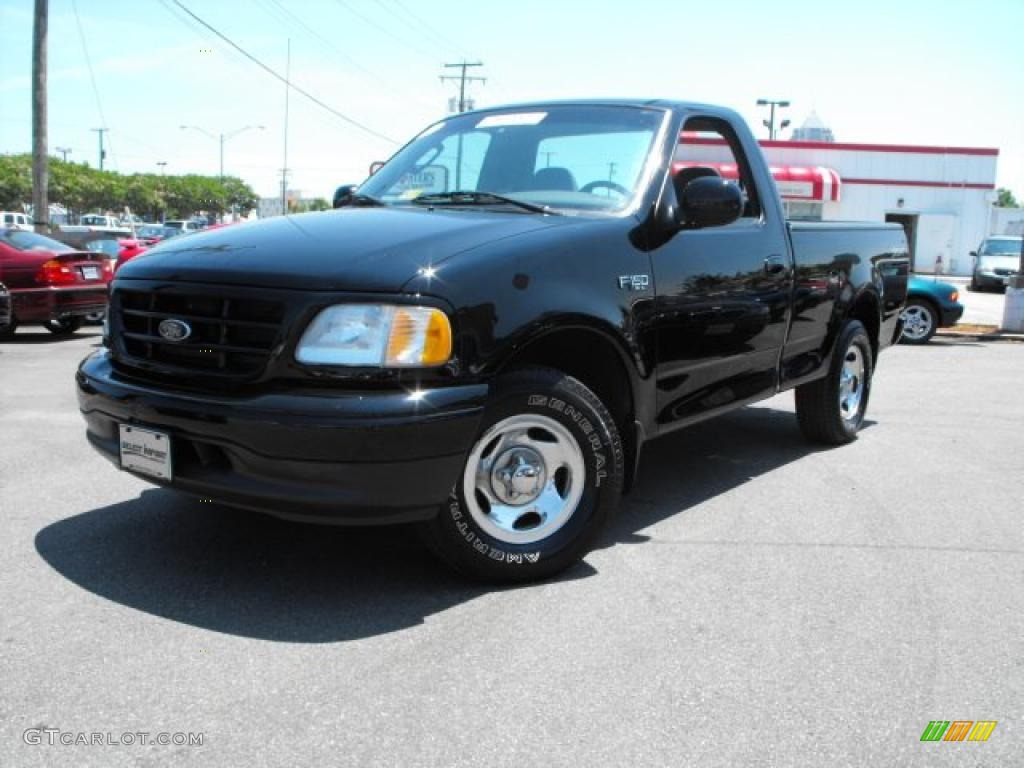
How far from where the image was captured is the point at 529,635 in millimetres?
3227

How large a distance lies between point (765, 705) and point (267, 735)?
1394mm

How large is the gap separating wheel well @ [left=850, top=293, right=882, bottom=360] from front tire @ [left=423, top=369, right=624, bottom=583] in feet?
10.7

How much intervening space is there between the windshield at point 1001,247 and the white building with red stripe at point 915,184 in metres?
10.6

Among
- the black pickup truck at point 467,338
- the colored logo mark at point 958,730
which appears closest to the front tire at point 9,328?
the black pickup truck at point 467,338

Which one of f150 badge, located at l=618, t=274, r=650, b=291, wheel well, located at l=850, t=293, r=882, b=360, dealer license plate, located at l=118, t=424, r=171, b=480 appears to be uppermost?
f150 badge, located at l=618, t=274, r=650, b=291

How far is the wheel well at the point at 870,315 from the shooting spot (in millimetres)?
6465

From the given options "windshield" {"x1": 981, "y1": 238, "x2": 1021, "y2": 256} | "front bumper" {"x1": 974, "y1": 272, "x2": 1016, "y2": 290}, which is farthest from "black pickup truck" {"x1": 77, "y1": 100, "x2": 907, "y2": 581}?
"windshield" {"x1": 981, "y1": 238, "x2": 1021, "y2": 256}

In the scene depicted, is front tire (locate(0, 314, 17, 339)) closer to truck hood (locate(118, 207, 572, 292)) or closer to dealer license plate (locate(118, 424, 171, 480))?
truck hood (locate(118, 207, 572, 292))

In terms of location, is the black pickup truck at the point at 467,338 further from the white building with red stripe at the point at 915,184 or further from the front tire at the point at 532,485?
the white building with red stripe at the point at 915,184

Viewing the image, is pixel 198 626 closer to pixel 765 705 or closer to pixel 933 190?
pixel 765 705

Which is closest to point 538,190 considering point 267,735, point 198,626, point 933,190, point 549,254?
point 549,254

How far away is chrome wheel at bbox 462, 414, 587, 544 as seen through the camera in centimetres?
352

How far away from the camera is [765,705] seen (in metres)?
2.78

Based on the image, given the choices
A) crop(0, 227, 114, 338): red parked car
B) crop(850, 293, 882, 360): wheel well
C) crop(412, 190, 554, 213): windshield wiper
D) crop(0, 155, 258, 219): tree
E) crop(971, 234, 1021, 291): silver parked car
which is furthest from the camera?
crop(0, 155, 258, 219): tree
